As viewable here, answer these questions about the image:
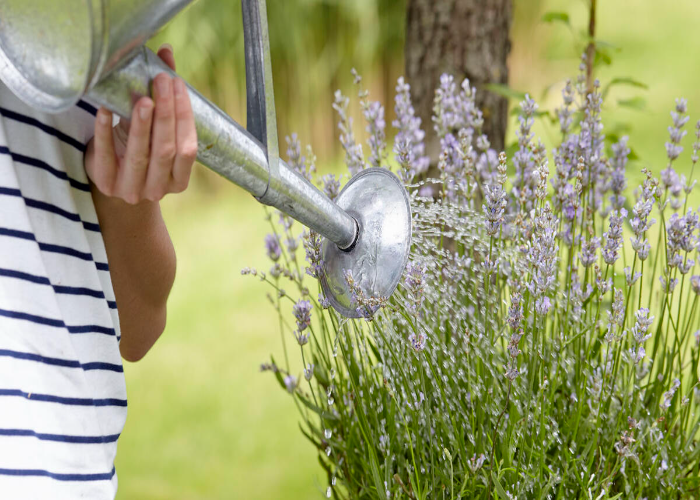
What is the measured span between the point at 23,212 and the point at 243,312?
335 cm

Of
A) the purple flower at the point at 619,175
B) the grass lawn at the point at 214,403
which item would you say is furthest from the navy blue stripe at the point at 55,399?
the grass lawn at the point at 214,403

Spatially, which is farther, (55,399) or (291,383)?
(291,383)

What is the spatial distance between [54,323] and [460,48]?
1.60m

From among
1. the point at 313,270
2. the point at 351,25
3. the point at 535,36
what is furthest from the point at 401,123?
the point at 535,36

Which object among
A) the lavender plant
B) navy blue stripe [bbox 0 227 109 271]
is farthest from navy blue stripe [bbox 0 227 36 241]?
the lavender plant

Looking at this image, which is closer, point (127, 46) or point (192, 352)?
point (127, 46)

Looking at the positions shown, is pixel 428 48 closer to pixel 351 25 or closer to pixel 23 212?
pixel 23 212

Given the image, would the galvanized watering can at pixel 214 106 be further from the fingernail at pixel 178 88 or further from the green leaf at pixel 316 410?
the green leaf at pixel 316 410

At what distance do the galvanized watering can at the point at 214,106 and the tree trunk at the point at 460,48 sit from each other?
1171mm

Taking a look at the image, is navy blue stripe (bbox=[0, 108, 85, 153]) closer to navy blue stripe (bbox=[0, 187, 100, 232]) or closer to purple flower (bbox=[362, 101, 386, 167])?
navy blue stripe (bbox=[0, 187, 100, 232])

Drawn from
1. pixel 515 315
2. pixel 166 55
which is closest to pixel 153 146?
pixel 166 55

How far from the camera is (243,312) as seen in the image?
13.8 ft

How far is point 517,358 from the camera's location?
134cm

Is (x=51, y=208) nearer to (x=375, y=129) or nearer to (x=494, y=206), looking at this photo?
(x=494, y=206)
